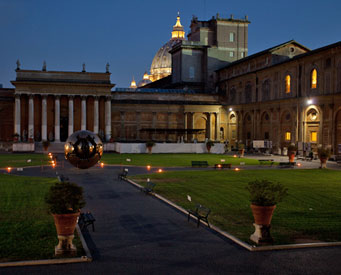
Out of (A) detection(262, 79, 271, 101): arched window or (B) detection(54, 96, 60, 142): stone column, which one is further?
(B) detection(54, 96, 60, 142): stone column

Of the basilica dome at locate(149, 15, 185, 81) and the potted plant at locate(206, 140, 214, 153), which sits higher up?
the basilica dome at locate(149, 15, 185, 81)

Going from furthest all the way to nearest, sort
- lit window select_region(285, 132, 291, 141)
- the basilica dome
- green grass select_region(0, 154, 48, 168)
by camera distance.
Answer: the basilica dome, lit window select_region(285, 132, 291, 141), green grass select_region(0, 154, 48, 168)

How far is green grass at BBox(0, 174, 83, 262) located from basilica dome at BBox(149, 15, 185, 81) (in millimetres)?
120500

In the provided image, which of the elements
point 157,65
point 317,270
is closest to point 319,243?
point 317,270

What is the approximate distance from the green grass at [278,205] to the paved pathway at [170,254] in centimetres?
145

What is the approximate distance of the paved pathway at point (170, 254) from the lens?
1139 centimetres

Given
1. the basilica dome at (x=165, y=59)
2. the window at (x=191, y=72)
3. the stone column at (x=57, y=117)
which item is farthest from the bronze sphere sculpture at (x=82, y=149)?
the basilica dome at (x=165, y=59)

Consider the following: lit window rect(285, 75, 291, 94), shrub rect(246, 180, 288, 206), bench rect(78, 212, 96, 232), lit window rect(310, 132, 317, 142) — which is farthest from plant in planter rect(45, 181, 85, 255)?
lit window rect(285, 75, 291, 94)

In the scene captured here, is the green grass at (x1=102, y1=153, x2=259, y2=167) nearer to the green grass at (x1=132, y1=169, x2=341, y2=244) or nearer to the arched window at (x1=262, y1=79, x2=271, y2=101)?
the green grass at (x1=132, y1=169, x2=341, y2=244)

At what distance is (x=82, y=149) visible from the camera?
70.5ft

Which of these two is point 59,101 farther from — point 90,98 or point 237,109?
point 237,109

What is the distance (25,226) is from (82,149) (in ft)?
21.0

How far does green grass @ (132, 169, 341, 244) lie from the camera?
51.3 ft

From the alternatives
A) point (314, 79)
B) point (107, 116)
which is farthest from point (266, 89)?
point (107, 116)
